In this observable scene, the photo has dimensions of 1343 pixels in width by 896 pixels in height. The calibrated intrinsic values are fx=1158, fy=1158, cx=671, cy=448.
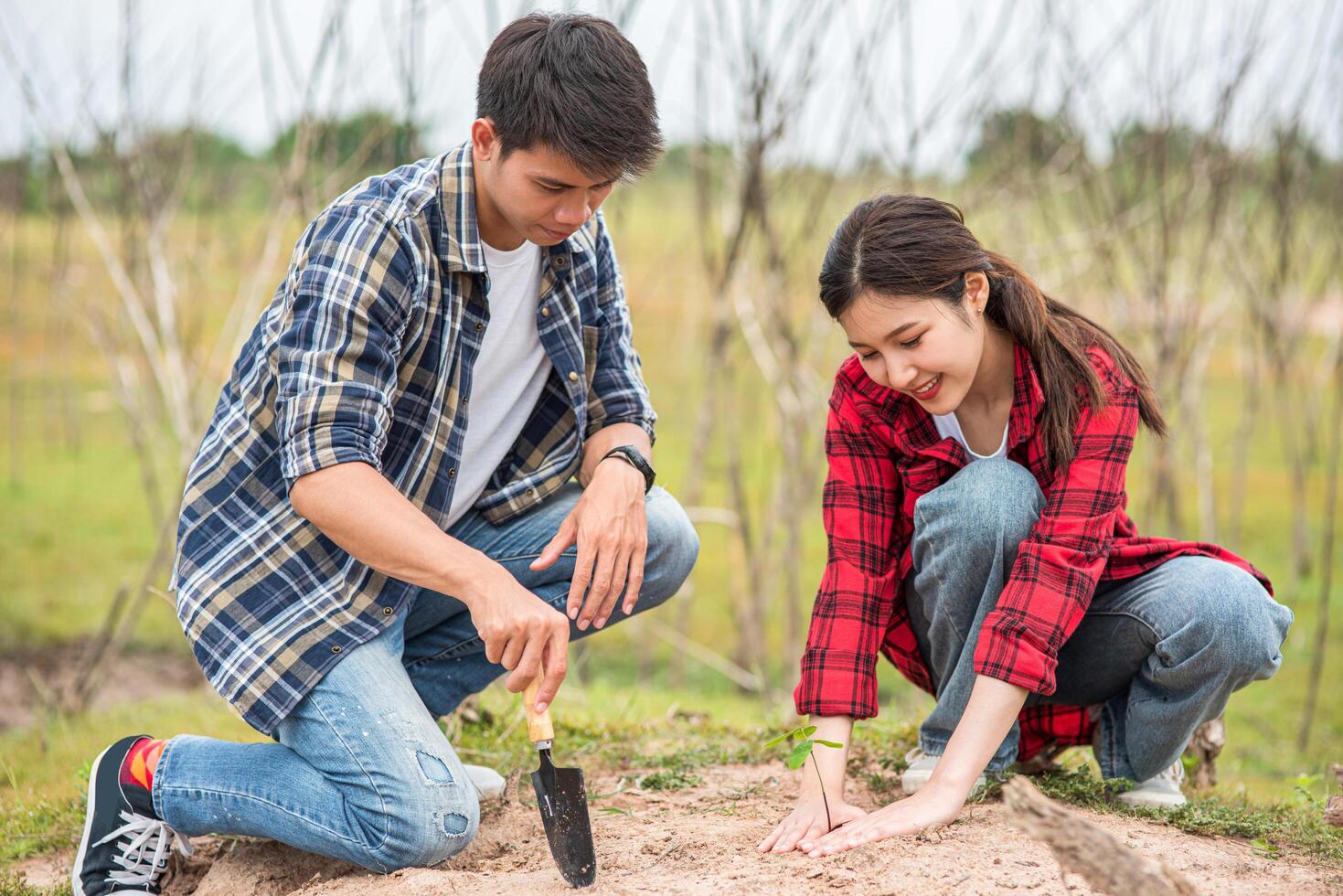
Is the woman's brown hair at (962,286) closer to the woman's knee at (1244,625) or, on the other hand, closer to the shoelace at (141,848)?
the woman's knee at (1244,625)

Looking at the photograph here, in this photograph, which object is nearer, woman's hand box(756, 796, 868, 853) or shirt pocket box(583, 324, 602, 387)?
woman's hand box(756, 796, 868, 853)

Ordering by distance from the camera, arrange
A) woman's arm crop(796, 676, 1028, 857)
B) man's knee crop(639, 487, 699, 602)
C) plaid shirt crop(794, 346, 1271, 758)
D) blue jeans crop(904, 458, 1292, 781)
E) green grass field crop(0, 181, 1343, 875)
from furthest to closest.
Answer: green grass field crop(0, 181, 1343, 875), man's knee crop(639, 487, 699, 602), blue jeans crop(904, 458, 1292, 781), plaid shirt crop(794, 346, 1271, 758), woman's arm crop(796, 676, 1028, 857)

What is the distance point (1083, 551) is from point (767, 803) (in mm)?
776

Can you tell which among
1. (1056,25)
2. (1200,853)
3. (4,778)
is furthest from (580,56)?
(1056,25)

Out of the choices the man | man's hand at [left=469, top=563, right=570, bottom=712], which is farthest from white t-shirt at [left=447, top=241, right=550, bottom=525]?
man's hand at [left=469, top=563, right=570, bottom=712]

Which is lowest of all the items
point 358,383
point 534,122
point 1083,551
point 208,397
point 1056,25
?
point 208,397

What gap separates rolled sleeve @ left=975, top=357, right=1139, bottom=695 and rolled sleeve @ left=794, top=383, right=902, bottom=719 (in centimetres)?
21

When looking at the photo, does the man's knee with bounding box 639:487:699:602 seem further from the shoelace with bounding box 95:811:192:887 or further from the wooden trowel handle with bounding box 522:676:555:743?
the shoelace with bounding box 95:811:192:887

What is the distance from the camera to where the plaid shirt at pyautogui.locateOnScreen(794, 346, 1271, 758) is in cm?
191

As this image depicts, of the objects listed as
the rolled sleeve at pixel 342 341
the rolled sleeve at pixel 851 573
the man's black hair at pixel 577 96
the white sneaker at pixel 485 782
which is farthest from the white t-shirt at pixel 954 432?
the white sneaker at pixel 485 782

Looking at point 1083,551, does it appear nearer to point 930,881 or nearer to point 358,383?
point 930,881

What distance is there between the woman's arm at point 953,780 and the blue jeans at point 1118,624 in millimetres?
168

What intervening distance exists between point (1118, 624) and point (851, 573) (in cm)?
50

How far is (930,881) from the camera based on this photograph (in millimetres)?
1673
